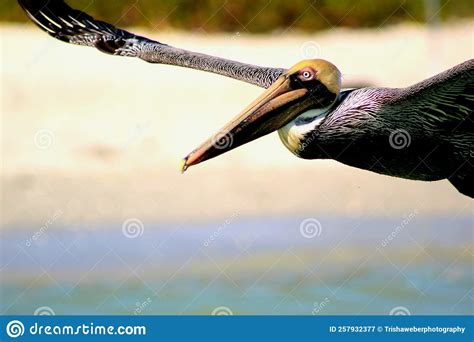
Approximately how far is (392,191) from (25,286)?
4869 millimetres

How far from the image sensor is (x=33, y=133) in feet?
58.1

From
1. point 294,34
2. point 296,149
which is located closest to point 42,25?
point 296,149

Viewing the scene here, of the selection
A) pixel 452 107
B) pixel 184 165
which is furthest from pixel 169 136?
pixel 452 107

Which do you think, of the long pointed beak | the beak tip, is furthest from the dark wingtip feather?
the beak tip

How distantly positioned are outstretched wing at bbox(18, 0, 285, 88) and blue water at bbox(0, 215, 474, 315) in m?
3.06

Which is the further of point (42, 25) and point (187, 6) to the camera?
point (187, 6)

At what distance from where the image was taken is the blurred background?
48.5ft

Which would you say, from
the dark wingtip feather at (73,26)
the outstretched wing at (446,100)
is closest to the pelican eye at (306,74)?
the outstretched wing at (446,100)

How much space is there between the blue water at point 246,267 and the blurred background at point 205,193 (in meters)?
0.03

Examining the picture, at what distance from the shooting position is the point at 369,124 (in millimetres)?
10062

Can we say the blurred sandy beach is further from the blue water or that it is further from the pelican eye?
the pelican eye

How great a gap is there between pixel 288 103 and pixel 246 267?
5.11 metres

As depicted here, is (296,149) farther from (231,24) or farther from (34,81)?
(231,24)

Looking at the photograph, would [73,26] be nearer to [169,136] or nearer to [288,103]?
[288,103]
